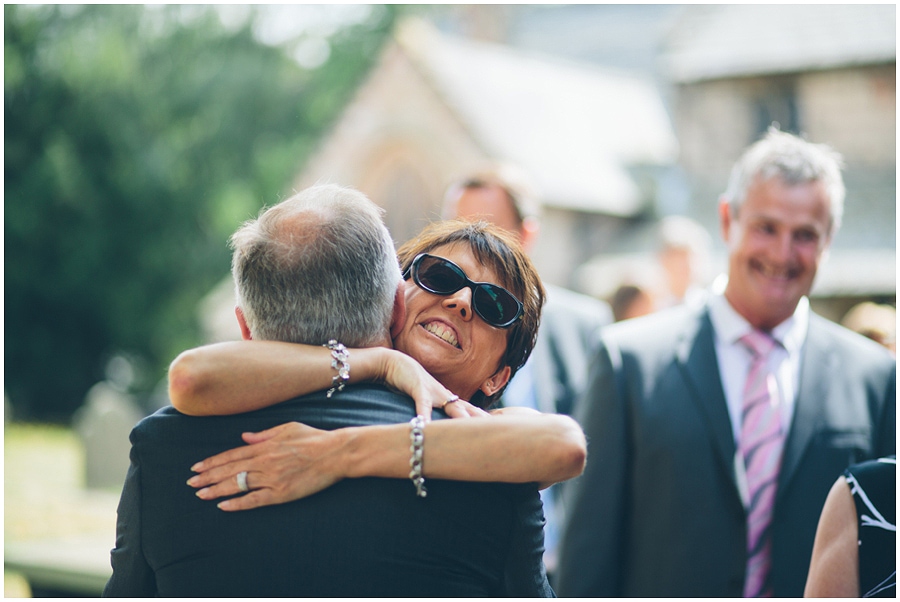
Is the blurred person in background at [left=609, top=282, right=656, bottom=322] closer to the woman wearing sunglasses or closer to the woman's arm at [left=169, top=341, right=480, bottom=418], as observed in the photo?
the woman wearing sunglasses

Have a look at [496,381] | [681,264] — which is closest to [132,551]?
[496,381]

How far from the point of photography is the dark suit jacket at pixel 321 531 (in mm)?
1828

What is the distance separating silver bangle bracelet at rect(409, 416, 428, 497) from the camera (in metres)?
1.85

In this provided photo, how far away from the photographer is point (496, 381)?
7.84 feet

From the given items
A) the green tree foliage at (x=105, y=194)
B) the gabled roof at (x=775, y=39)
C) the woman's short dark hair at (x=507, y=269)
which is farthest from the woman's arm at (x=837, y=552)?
the green tree foliage at (x=105, y=194)

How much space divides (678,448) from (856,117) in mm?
19701

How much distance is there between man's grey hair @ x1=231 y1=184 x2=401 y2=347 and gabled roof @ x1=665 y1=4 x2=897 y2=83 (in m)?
20.0

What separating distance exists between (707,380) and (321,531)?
7.21 feet

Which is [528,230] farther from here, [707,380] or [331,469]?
[331,469]

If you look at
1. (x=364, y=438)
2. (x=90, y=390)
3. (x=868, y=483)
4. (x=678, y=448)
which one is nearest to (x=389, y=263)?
(x=364, y=438)

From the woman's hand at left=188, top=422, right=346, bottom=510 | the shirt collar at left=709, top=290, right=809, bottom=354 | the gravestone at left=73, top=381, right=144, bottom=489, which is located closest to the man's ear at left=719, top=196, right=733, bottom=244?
the shirt collar at left=709, top=290, right=809, bottom=354

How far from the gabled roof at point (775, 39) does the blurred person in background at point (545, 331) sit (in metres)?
17.3

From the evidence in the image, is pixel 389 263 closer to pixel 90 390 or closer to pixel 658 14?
pixel 90 390

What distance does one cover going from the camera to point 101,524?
34.8 feet
